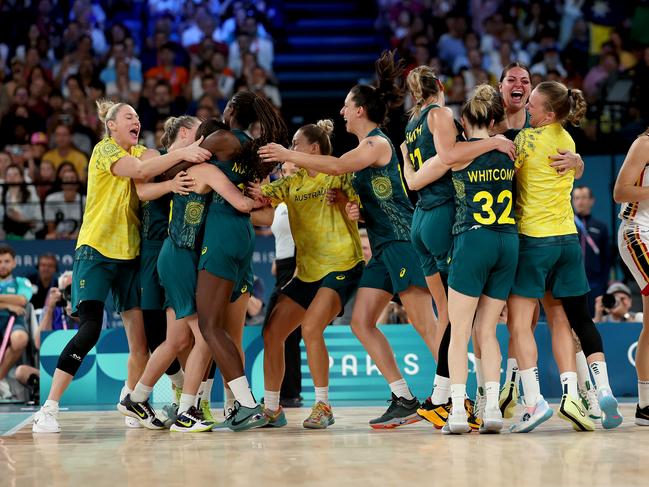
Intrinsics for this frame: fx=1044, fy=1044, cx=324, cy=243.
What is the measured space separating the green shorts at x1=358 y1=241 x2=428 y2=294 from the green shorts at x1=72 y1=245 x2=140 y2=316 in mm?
1496

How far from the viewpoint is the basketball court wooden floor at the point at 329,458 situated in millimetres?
4434

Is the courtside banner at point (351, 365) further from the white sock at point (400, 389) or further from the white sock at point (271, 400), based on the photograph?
the white sock at point (400, 389)

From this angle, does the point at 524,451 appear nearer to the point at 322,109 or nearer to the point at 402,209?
the point at 402,209

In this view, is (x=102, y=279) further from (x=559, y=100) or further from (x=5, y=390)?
(x=5, y=390)

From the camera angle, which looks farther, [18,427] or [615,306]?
[615,306]

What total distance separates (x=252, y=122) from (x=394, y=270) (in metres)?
1.29

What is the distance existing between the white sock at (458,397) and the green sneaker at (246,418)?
1191 mm

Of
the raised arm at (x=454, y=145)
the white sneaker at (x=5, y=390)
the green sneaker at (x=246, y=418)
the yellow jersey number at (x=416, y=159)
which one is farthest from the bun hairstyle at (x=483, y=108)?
the white sneaker at (x=5, y=390)

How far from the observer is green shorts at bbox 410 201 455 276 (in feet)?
20.3

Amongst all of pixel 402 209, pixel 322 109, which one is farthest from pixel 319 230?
pixel 322 109

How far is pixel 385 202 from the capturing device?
6.57 m

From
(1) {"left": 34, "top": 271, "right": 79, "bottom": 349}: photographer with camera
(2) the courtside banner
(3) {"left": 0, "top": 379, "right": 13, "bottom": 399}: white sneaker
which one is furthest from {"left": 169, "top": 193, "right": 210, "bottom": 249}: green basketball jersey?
(3) {"left": 0, "top": 379, "right": 13, "bottom": 399}: white sneaker

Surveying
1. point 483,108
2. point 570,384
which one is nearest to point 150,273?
point 483,108

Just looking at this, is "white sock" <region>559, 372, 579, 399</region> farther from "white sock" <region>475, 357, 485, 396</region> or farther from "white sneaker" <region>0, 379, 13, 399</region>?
"white sneaker" <region>0, 379, 13, 399</region>
